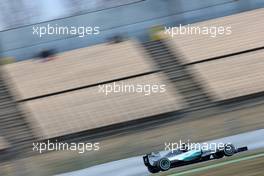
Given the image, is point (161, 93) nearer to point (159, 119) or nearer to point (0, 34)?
point (159, 119)

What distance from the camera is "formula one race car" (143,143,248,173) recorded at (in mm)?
11438

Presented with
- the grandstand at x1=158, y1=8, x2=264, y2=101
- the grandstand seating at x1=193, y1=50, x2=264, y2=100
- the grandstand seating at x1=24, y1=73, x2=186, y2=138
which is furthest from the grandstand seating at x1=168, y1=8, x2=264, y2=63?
the grandstand seating at x1=24, y1=73, x2=186, y2=138

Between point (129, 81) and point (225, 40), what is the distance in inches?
158

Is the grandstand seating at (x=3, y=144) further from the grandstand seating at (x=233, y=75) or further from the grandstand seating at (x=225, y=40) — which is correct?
the grandstand seating at (x=225, y=40)

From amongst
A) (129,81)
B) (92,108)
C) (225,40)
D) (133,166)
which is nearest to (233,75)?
(225,40)

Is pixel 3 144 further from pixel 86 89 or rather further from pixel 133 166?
pixel 133 166

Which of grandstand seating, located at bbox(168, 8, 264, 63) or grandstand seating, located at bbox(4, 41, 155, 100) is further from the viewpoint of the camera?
grandstand seating, located at bbox(168, 8, 264, 63)

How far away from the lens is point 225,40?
22250mm

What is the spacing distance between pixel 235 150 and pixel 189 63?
32.0 feet

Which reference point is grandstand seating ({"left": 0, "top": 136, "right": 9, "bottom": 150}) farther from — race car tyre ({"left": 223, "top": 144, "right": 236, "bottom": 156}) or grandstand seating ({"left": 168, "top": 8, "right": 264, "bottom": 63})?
race car tyre ({"left": 223, "top": 144, "right": 236, "bottom": 156})

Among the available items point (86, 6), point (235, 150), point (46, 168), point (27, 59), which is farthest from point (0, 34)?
point (235, 150)

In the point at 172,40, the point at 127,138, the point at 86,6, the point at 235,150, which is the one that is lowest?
the point at 235,150

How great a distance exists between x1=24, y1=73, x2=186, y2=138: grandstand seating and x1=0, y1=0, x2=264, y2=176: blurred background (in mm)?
32

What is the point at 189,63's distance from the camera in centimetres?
2133
